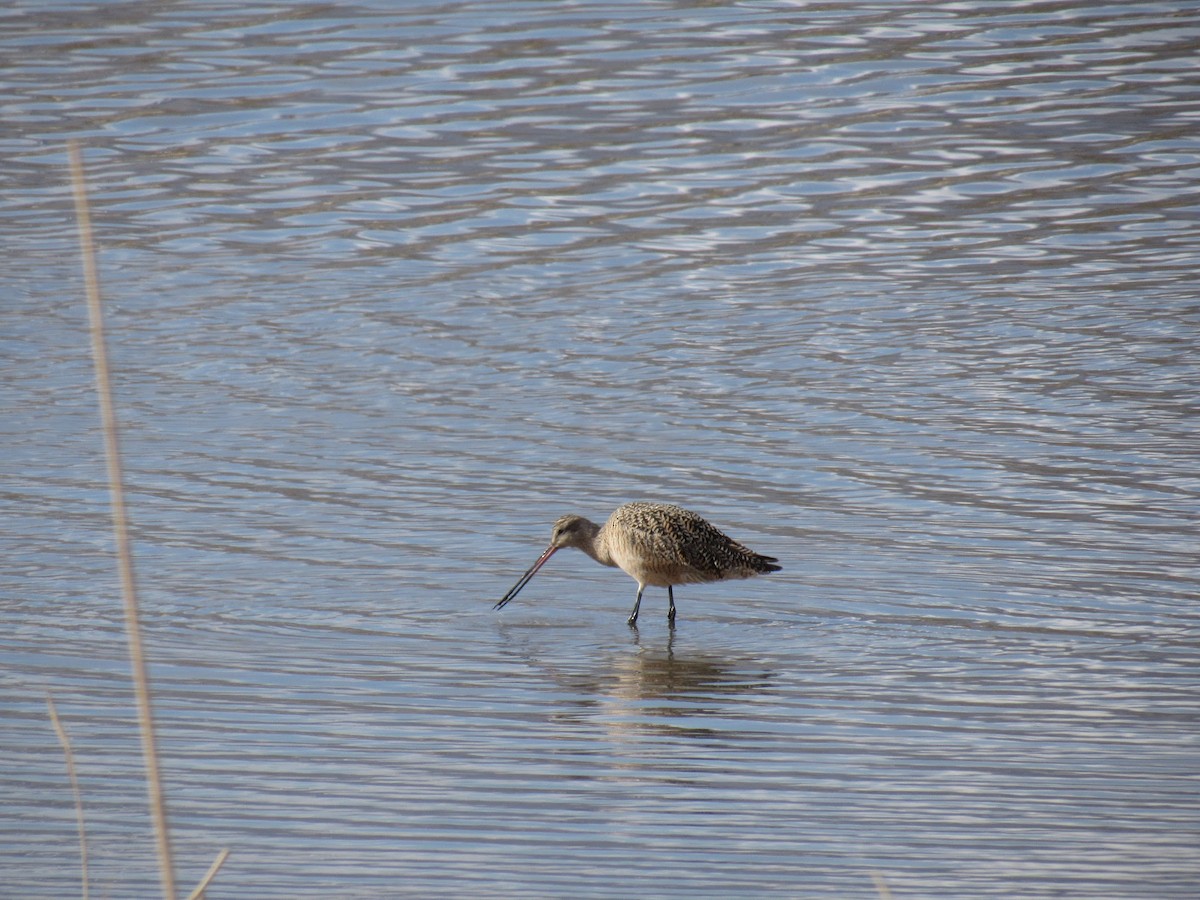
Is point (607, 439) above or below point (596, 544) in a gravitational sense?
below

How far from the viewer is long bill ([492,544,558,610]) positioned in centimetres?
821

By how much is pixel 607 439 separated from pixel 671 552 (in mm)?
2711

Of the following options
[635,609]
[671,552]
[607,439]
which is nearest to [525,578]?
[635,609]

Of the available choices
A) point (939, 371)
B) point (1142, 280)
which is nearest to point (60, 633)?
point (939, 371)

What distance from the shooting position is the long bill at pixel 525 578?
8.21 meters

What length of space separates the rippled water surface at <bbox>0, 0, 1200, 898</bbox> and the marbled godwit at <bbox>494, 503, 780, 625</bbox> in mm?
206

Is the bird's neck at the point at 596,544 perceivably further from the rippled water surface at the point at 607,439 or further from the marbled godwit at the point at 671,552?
the rippled water surface at the point at 607,439

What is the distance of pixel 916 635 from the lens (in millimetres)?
7605

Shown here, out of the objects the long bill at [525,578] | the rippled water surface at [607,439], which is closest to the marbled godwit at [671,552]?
the long bill at [525,578]

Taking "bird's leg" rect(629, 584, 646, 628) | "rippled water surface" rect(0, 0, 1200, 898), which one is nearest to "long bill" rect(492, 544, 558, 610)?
"rippled water surface" rect(0, 0, 1200, 898)

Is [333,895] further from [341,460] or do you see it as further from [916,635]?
[341,460]

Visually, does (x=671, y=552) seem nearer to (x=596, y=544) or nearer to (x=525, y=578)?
(x=596, y=544)

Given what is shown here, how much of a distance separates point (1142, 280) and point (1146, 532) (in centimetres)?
524

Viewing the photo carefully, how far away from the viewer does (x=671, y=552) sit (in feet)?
Result: 26.9
